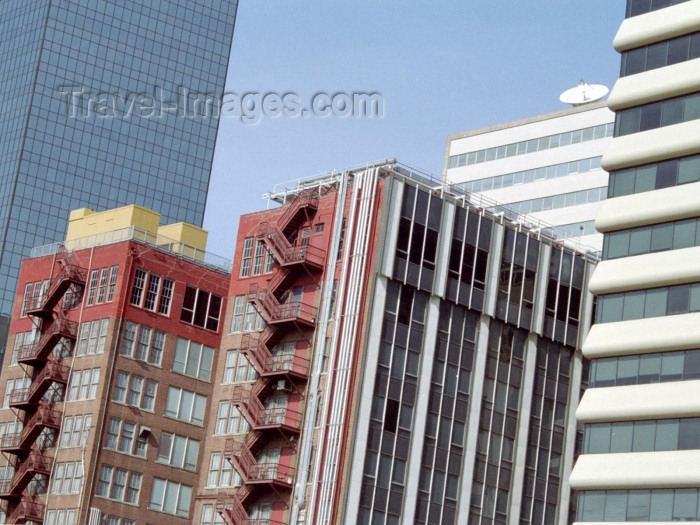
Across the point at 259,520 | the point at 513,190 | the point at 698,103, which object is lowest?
the point at 259,520

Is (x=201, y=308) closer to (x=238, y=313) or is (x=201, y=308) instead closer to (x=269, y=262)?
(x=238, y=313)

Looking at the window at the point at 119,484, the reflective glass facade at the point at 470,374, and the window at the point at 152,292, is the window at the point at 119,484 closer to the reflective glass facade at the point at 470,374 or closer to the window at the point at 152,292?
the window at the point at 152,292

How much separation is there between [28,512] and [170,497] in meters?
10.4

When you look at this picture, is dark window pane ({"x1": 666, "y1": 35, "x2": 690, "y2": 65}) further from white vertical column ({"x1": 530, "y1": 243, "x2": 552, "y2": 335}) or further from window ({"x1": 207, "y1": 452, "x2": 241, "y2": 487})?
window ({"x1": 207, "y1": 452, "x2": 241, "y2": 487})

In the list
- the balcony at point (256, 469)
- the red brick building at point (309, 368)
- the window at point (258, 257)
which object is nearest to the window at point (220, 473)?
the red brick building at point (309, 368)

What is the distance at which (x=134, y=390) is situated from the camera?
Answer: 10738cm

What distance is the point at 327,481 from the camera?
92.0 m

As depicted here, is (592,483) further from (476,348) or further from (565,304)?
(565,304)

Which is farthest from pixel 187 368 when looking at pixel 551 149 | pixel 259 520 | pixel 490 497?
pixel 551 149

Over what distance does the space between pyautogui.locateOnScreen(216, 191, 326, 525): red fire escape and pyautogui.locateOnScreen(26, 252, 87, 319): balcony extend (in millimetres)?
16392

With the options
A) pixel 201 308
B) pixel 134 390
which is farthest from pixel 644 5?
pixel 134 390

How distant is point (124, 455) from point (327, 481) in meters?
20.4

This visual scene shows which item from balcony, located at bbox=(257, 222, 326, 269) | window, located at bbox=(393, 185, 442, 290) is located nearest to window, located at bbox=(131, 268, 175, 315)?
balcony, located at bbox=(257, 222, 326, 269)

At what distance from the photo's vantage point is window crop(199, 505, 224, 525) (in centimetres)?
10056
